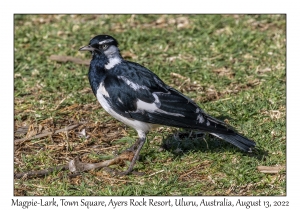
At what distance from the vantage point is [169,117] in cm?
677

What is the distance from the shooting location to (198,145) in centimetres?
736

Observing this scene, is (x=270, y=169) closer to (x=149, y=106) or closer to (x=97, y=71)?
(x=149, y=106)

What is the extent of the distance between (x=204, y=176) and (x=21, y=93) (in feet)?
11.2

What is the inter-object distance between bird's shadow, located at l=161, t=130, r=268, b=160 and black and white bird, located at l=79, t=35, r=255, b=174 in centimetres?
36

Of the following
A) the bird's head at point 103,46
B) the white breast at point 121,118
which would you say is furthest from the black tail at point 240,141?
the bird's head at point 103,46

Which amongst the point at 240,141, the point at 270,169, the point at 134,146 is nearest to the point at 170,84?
the point at 134,146

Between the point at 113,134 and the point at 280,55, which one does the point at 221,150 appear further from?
A: the point at 280,55

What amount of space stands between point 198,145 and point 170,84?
1.96m

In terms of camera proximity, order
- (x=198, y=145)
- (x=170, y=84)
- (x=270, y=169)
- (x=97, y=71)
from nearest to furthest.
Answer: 1. (x=270, y=169)
2. (x=97, y=71)
3. (x=198, y=145)
4. (x=170, y=84)

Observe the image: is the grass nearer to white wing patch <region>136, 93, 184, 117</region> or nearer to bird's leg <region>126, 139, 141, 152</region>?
bird's leg <region>126, 139, 141, 152</region>

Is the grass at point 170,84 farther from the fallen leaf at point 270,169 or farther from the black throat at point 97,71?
the black throat at point 97,71

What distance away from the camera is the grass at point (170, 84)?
6.59m

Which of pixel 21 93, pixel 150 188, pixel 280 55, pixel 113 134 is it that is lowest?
pixel 150 188

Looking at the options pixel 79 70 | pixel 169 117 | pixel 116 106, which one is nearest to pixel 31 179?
pixel 116 106
